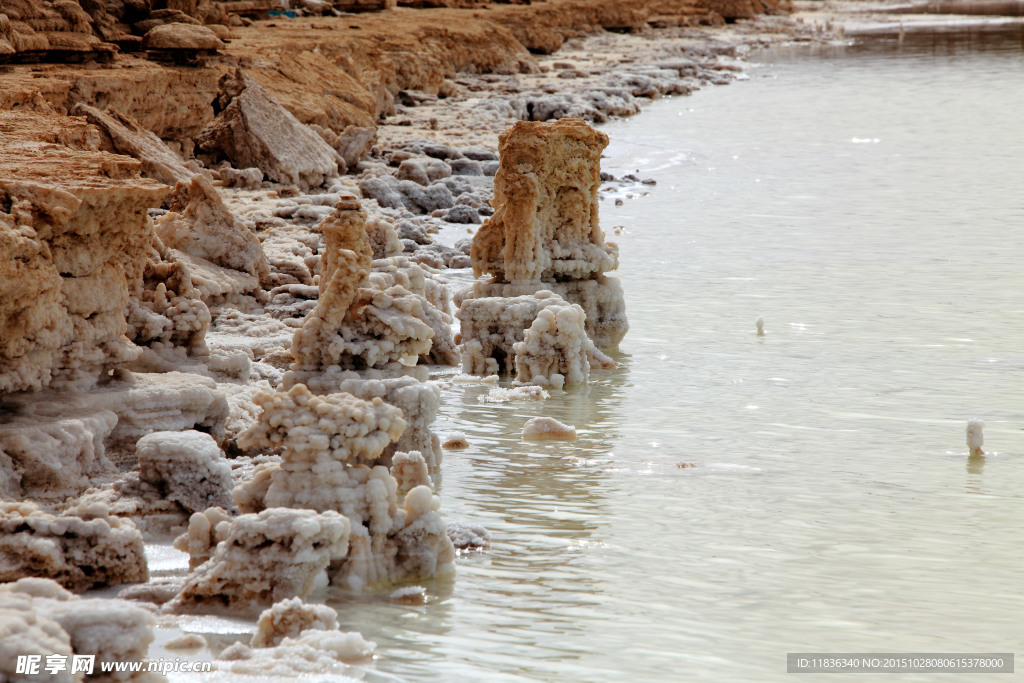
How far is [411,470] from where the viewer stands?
205 inches

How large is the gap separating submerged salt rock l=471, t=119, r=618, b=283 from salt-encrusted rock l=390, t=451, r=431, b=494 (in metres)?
3.29

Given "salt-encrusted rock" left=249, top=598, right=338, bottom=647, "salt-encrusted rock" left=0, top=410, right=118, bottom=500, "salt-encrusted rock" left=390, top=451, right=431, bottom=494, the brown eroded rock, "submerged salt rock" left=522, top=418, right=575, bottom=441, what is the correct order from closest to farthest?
"salt-encrusted rock" left=249, top=598, right=338, bottom=647
"salt-encrusted rock" left=0, top=410, right=118, bottom=500
"salt-encrusted rock" left=390, top=451, right=431, bottom=494
"submerged salt rock" left=522, top=418, right=575, bottom=441
the brown eroded rock

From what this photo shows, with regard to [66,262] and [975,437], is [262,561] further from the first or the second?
[975,437]

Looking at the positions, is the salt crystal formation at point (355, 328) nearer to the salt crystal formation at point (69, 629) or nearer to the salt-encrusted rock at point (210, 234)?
the salt crystal formation at point (69, 629)

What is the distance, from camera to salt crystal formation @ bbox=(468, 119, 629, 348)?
837 cm

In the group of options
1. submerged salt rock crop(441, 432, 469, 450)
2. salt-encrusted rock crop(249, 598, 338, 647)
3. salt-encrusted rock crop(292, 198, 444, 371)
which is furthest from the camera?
submerged salt rock crop(441, 432, 469, 450)

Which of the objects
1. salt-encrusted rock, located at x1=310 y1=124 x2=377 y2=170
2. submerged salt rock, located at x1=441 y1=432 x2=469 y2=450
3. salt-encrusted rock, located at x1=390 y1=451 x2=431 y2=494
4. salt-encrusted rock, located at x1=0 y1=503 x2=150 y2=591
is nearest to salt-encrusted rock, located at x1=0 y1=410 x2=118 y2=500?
salt-encrusted rock, located at x1=0 y1=503 x2=150 y2=591

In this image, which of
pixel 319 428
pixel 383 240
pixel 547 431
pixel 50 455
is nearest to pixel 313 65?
pixel 383 240

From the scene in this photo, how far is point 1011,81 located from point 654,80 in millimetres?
8450

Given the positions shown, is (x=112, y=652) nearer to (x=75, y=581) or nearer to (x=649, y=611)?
(x=75, y=581)

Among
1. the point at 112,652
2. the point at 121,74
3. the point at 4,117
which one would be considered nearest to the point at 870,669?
the point at 112,652

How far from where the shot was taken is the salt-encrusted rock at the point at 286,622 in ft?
13.0

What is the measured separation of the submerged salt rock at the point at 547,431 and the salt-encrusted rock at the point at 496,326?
3.69 feet

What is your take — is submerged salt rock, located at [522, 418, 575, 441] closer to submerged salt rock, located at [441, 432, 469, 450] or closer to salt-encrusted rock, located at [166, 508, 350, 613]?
submerged salt rock, located at [441, 432, 469, 450]
